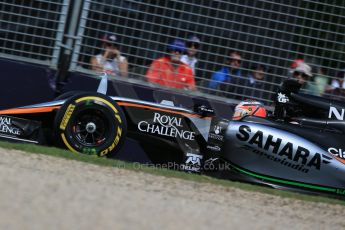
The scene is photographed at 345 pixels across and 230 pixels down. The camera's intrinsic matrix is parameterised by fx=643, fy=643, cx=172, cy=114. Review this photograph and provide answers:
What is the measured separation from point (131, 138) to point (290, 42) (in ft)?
10.2

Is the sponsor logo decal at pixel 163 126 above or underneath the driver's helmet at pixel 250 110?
underneath

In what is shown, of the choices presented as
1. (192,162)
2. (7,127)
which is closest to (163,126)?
(192,162)

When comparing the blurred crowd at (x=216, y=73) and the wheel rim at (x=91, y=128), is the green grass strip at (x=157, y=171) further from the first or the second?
the blurred crowd at (x=216, y=73)

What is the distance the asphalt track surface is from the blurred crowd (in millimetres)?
2682

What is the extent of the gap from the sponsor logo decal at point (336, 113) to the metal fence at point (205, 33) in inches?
70.3

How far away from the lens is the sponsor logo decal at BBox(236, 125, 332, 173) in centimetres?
733

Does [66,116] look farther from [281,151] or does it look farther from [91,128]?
[281,151]

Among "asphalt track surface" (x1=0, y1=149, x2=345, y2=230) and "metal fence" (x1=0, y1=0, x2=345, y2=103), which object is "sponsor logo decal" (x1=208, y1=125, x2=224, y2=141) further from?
"metal fence" (x1=0, y1=0, x2=345, y2=103)

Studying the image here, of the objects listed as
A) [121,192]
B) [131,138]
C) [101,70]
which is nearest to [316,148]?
[131,138]

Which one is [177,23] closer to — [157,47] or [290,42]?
[157,47]

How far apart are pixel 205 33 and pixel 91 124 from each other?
8.57 ft

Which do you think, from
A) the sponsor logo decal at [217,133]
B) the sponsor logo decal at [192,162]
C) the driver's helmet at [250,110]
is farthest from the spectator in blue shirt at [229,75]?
the sponsor logo decal at [192,162]

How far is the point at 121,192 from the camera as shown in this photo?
18.8 feet

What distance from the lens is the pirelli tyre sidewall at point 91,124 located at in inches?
290
